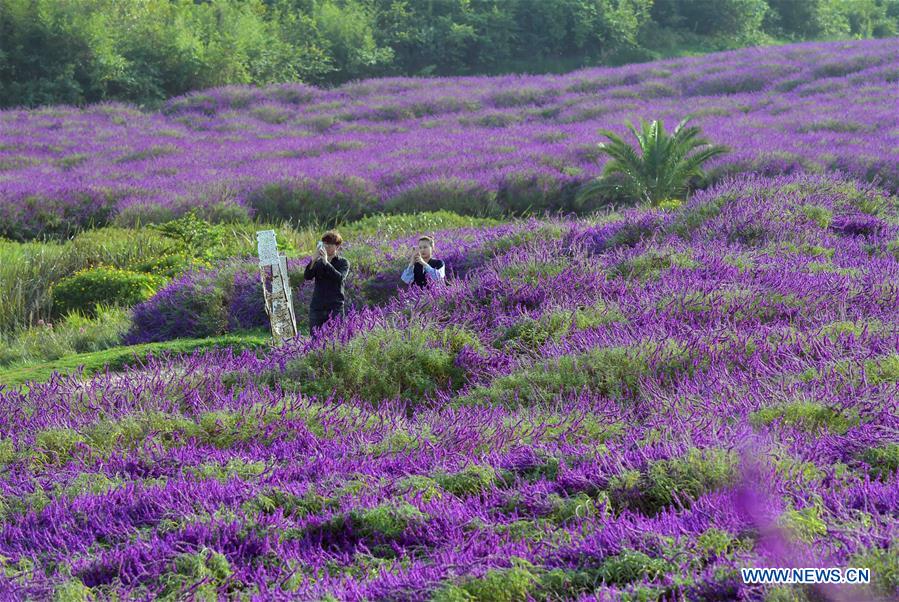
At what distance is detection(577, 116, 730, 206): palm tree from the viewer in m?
14.7

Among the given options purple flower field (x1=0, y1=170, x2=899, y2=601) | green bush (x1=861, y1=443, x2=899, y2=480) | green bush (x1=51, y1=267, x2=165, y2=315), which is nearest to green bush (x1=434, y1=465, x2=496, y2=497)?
purple flower field (x1=0, y1=170, x2=899, y2=601)

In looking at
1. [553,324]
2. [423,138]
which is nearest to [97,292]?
[553,324]

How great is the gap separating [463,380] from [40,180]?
12.3 metres

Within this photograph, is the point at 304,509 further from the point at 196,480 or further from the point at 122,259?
the point at 122,259

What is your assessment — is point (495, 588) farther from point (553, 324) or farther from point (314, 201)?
point (314, 201)

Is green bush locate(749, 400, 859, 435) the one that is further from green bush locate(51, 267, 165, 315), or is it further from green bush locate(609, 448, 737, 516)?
green bush locate(51, 267, 165, 315)

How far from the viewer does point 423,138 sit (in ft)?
68.9

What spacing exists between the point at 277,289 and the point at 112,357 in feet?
5.20

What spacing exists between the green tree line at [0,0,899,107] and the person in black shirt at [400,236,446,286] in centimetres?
2052

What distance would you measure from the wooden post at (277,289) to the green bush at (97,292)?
11.1 ft

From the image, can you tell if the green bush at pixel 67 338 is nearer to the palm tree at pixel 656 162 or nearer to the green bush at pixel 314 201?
the green bush at pixel 314 201

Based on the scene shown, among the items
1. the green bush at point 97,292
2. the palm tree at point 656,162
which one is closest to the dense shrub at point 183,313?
the green bush at point 97,292

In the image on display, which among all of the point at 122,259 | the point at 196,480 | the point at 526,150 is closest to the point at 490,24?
the point at 526,150

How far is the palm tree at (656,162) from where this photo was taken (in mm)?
14695
